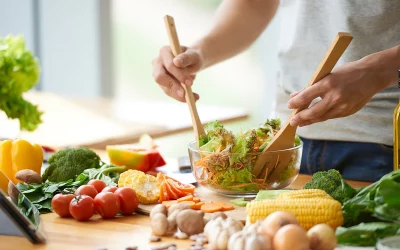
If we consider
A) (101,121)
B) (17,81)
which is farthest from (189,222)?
(101,121)

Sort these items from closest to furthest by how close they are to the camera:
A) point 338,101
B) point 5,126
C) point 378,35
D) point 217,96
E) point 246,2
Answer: point 338,101, point 378,35, point 246,2, point 5,126, point 217,96

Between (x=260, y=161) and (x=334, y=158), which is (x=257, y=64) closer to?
(x=334, y=158)

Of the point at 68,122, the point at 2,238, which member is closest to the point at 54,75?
the point at 68,122

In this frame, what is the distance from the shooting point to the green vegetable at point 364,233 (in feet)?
5.09

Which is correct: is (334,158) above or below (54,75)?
below

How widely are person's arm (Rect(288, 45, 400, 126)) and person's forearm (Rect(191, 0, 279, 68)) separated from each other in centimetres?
68

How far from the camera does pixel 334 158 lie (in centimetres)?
254

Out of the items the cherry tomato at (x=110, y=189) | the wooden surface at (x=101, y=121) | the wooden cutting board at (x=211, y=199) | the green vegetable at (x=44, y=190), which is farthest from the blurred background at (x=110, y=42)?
the cherry tomato at (x=110, y=189)

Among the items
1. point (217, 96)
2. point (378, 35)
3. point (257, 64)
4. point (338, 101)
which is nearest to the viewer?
point (338, 101)

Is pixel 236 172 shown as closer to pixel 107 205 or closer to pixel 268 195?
pixel 268 195

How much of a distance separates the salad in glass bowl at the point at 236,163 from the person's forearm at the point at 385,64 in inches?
11.4

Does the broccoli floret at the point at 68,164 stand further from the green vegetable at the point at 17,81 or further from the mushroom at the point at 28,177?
the green vegetable at the point at 17,81

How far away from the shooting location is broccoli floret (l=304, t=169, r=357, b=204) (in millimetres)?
1822

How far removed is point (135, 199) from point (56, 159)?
1.48 ft
